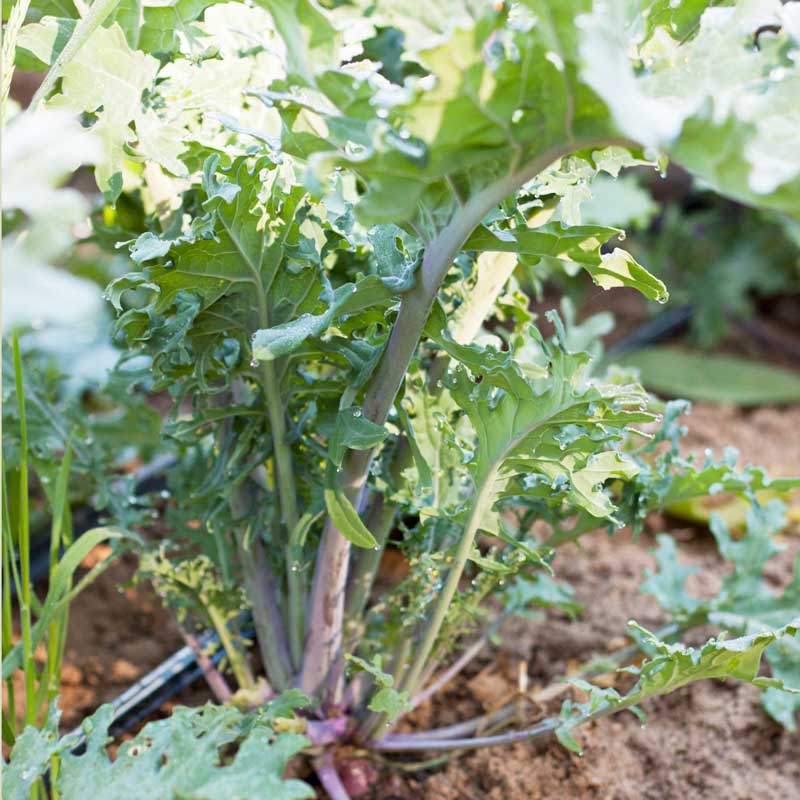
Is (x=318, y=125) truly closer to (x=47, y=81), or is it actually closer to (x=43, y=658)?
(x=47, y=81)

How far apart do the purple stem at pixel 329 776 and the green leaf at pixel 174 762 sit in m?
0.19

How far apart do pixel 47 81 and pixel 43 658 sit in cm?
78

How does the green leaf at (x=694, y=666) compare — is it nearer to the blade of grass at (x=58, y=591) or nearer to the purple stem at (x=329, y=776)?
the purple stem at (x=329, y=776)

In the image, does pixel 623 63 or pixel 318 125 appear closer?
pixel 623 63

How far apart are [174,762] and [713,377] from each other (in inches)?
64.8

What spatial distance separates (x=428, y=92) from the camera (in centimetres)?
51

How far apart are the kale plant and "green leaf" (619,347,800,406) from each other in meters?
0.95

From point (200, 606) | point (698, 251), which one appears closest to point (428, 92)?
point (200, 606)

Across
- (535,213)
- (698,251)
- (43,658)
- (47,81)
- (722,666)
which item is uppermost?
(47,81)

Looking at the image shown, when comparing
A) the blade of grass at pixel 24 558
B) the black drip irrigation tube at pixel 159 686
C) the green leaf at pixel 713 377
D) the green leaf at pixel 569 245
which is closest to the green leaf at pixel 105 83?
the blade of grass at pixel 24 558

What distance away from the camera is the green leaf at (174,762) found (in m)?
0.59

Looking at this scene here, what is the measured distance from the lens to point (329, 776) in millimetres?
939

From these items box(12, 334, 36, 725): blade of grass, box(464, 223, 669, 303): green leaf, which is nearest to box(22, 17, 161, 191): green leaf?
box(12, 334, 36, 725): blade of grass

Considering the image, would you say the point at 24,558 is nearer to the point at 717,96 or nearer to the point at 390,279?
the point at 390,279
